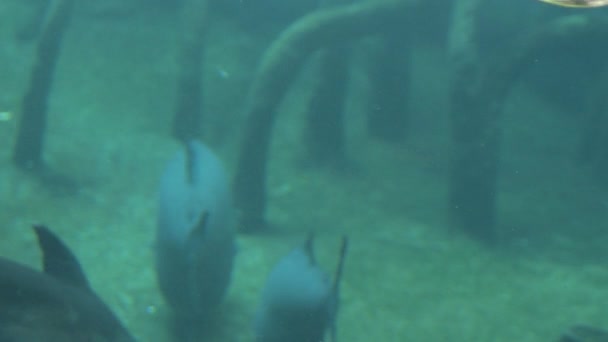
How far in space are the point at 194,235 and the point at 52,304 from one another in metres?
2.29

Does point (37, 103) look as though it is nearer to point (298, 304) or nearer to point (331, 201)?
point (331, 201)

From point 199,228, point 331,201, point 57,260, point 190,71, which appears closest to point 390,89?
point 331,201

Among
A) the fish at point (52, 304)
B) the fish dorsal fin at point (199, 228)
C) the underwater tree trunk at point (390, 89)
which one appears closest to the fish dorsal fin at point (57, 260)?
the fish at point (52, 304)

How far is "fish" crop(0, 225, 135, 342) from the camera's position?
2.72 m

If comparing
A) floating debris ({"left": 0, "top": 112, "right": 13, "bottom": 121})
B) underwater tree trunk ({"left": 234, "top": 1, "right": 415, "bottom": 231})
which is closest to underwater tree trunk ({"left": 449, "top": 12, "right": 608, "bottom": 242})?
underwater tree trunk ({"left": 234, "top": 1, "right": 415, "bottom": 231})

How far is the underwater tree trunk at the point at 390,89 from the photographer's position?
10.6 metres

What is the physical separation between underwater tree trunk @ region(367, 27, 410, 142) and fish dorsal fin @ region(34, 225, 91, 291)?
26.8 ft

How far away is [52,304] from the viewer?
2922 mm

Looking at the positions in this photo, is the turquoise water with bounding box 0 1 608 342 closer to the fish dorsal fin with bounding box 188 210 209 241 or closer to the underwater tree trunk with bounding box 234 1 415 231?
the underwater tree trunk with bounding box 234 1 415 231

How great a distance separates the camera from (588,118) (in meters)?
11.0

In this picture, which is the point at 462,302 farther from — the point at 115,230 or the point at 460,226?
the point at 115,230

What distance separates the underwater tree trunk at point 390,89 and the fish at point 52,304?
8.19 metres

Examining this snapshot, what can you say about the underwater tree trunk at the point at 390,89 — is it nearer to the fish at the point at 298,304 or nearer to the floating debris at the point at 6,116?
the fish at the point at 298,304

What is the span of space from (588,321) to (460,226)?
2.29 metres
